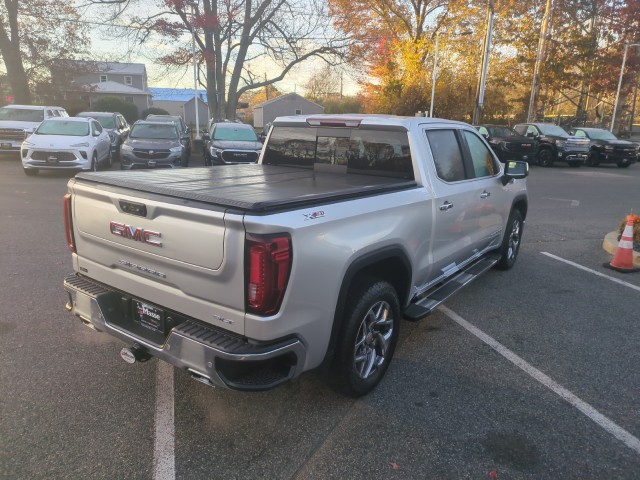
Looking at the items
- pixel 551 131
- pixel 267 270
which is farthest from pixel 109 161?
pixel 551 131

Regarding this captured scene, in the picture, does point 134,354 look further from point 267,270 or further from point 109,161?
point 109,161

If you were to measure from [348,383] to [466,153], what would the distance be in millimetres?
2647

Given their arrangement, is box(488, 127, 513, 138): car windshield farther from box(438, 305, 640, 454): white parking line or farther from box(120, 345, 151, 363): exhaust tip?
box(120, 345, 151, 363): exhaust tip

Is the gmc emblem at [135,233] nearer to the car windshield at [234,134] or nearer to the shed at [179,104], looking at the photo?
the car windshield at [234,134]

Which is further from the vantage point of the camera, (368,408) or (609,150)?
(609,150)

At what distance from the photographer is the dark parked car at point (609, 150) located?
71.9 feet

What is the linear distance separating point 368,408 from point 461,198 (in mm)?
2056

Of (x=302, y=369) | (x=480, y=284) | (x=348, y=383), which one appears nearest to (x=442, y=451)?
(x=348, y=383)

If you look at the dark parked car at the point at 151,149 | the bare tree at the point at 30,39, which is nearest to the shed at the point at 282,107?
the bare tree at the point at 30,39

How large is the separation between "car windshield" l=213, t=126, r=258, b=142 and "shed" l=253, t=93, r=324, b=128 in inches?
2002

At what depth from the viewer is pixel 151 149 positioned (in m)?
13.1

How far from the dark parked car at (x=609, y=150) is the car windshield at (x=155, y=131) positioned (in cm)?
1825

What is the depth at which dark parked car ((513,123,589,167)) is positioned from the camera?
21125mm

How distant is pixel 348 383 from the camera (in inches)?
121
